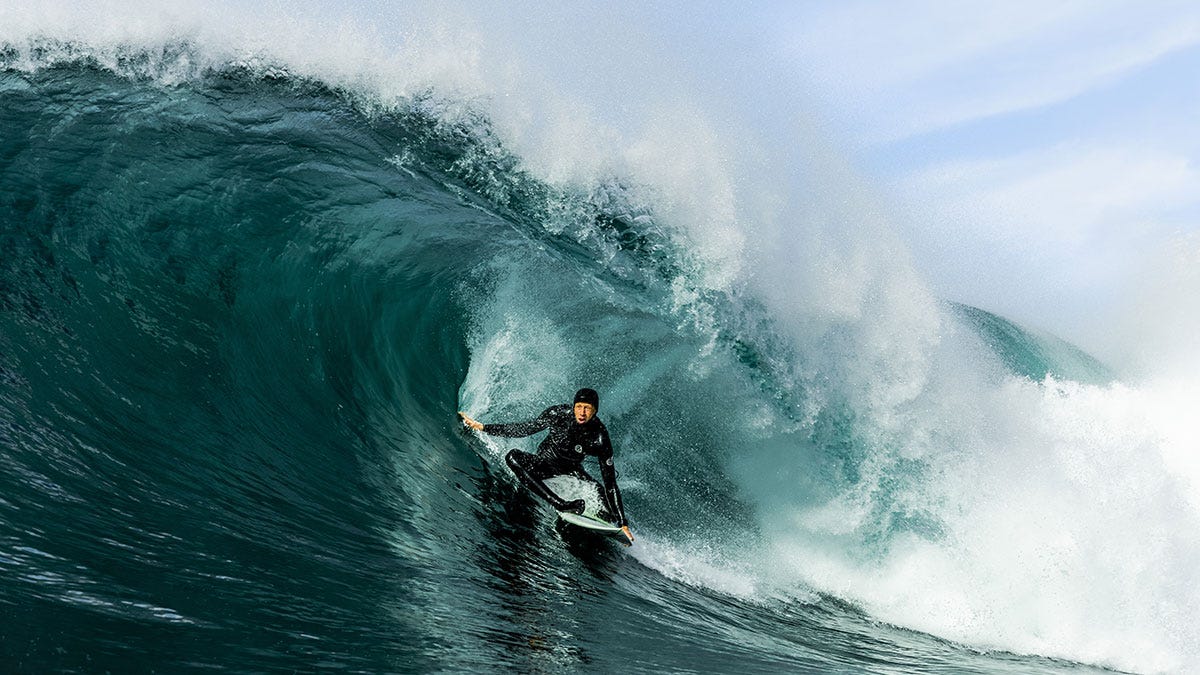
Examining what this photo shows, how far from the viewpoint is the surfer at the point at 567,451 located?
6.59 m

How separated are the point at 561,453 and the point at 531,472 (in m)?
0.35

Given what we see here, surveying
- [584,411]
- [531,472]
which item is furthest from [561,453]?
[584,411]

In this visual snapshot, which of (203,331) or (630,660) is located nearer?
(630,660)

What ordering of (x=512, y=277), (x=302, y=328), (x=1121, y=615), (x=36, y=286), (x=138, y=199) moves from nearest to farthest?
(x=36, y=286) → (x=1121, y=615) → (x=302, y=328) → (x=138, y=199) → (x=512, y=277)

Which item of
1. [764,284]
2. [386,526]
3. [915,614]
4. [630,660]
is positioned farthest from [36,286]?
[915,614]

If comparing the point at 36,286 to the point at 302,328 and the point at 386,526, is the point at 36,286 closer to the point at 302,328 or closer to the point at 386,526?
the point at 302,328

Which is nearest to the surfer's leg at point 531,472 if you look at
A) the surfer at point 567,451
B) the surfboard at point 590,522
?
the surfer at point 567,451

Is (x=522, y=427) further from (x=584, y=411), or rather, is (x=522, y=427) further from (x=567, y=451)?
(x=584, y=411)

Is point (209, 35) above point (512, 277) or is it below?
above

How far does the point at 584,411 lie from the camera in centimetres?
650

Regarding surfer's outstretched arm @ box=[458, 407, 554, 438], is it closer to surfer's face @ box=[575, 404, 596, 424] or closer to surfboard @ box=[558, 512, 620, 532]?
surfer's face @ box=[575, 404, 596, 424]

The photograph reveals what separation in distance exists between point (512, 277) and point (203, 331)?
140 inches

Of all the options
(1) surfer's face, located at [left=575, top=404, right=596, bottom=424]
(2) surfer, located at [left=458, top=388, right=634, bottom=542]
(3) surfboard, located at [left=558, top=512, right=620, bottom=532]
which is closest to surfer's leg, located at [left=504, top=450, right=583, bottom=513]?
(2) surfer, located at [left=458, top=388, right=634, bottom=542]

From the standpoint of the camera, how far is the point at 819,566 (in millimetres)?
7785
